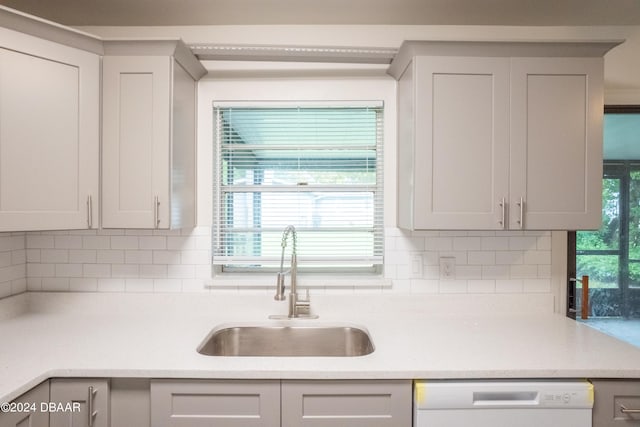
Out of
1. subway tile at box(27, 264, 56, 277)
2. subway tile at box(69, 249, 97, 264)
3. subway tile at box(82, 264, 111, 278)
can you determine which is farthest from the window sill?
subway tile at box(27, 264, 56, 277)

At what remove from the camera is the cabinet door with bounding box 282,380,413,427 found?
132 cm

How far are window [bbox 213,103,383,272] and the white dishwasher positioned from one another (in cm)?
83

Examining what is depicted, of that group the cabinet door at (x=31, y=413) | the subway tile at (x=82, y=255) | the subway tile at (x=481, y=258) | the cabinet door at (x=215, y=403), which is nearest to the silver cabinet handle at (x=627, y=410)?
the subway tile at (x=481, y=258)

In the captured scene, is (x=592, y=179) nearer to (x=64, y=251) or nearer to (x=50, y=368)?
(x=50, y=368)

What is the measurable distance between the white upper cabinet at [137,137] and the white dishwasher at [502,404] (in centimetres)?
139

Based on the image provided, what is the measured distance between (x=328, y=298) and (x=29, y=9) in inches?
91.3

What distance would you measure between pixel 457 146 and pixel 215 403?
153cm

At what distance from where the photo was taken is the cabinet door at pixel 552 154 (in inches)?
65.7

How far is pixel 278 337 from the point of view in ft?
6.11

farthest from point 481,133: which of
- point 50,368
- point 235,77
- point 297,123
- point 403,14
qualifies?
point 50,368

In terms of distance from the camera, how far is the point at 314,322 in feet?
6.13

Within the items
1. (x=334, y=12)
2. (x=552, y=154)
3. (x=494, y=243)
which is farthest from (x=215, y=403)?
(x=334, y=12)

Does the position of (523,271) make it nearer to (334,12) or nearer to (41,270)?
(334,12)

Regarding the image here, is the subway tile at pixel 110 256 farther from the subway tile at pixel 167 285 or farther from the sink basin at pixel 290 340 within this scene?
the sink basin at pixel 290 340
